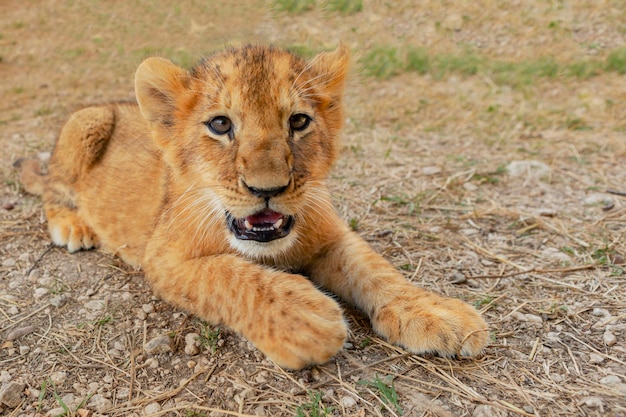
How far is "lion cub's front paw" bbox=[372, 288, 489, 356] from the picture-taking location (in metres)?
2.96

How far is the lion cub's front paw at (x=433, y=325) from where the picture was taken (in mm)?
2965

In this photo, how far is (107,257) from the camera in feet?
14.4

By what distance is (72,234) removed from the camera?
175 inches

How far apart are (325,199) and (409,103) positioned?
193 inches

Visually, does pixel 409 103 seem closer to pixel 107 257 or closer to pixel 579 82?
pixel 579 82

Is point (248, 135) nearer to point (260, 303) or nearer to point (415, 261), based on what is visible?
point (260, 303)

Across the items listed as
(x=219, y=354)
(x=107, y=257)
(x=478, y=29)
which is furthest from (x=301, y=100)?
(x=478, y=29)

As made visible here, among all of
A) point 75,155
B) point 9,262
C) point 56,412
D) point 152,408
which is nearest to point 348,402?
point 152,408

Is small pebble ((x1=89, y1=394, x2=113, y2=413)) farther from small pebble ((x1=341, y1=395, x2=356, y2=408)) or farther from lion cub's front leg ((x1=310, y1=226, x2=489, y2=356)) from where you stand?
lion cub's front leg ((x1=310, y1=226, x2=489, y2=356))

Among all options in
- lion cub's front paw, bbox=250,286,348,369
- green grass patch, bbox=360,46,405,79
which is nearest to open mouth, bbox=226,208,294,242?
lion cub's front paw, bbox=250,286,348,369

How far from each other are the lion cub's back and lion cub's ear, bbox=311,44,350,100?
1.44 meters

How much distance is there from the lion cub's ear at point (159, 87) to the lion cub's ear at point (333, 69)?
84 cm

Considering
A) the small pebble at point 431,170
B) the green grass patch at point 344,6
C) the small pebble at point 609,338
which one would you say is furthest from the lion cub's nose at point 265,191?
the green grass patch at point 344,6

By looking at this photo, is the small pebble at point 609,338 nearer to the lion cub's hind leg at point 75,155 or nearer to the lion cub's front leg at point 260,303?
the lion cub's front leg at point 260,303
